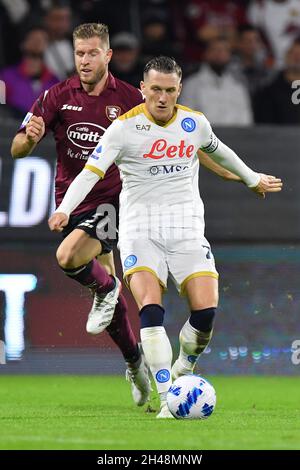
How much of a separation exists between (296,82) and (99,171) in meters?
5.56

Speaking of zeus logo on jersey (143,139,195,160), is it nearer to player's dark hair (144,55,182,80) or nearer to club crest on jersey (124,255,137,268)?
player's dark hair (144,55,182,80)

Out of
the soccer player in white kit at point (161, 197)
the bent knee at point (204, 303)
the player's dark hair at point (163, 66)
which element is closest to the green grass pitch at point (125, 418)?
the soccer player in white kit at point (161, 197)

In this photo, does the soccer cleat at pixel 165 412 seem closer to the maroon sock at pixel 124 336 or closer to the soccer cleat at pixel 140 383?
the soccer cleat at pixel 140 383

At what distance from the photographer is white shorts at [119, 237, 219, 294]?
8.00 metres

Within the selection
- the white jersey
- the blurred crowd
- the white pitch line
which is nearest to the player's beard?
the white jersey

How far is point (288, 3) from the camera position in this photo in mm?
15102

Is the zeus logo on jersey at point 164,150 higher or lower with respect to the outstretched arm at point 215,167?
higher

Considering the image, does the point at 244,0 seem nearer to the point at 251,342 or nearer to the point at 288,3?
the point at 288,3

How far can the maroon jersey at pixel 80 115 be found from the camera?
356 inches

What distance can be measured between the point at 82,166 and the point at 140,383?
1613mm

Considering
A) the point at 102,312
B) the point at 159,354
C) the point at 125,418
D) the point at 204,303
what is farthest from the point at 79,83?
the point at 125,418

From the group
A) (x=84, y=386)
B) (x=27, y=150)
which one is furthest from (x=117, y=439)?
(x=84, y=386)

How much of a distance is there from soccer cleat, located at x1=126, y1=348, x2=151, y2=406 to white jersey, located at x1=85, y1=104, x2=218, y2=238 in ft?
4.38

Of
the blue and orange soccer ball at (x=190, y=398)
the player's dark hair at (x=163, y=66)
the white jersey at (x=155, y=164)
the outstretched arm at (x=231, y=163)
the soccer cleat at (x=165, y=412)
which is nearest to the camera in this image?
the blue and orange soccer ball at (x=190, y=398)
